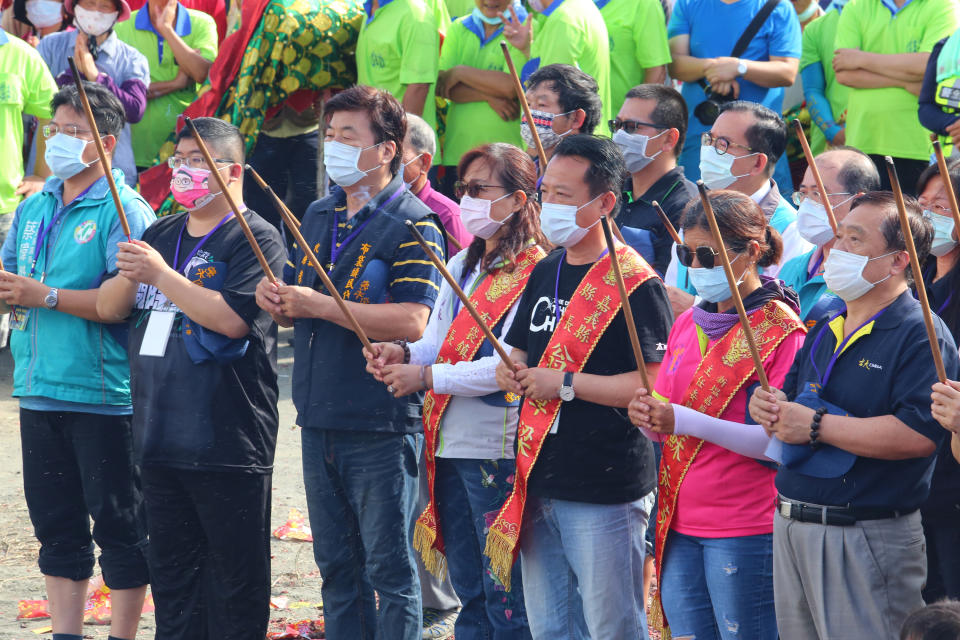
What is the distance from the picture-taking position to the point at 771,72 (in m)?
7.43

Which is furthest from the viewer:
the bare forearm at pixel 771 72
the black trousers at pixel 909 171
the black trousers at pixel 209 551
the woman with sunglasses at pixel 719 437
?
the bare forearm at pixel 771 72

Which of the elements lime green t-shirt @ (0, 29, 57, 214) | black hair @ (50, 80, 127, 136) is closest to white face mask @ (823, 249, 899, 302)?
black hair @ (50, 80, 127, 136)

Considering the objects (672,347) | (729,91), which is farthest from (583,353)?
(729,91)

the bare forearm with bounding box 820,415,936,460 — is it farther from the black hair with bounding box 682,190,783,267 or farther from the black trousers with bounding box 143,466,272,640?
the black trousers with bounding box 143,466,272,640

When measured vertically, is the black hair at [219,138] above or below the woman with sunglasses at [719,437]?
above

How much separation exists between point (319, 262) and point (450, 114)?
10.9 feet

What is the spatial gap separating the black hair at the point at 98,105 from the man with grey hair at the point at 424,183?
1302 mm

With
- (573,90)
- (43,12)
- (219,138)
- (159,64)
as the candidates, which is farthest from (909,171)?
(43,12)

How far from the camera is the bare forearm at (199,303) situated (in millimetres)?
4793

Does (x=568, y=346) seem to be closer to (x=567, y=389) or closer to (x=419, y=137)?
(x=567, y=389)

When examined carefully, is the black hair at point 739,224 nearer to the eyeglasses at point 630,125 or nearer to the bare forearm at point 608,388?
the bare forearm at point 608,388

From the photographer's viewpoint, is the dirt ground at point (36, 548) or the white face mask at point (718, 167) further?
the dirt ground at point (36, 548)

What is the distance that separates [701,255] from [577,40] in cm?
327

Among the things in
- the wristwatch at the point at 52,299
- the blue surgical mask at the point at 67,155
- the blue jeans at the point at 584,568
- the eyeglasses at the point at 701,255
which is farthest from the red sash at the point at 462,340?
the blue surgical mask at the point at 67,155
